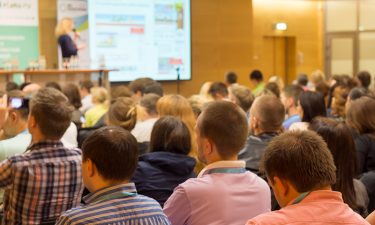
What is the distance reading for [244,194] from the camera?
2.58m

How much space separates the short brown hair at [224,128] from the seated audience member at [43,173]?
2.38 ft

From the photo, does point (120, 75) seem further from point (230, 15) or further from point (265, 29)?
point (265, 29)

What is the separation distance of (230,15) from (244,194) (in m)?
11.4

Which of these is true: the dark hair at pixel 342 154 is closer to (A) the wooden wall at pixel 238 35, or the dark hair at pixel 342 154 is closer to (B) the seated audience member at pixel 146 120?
(B) the seated audience member at pixel 146 120

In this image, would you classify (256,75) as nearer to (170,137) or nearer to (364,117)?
(364,117)

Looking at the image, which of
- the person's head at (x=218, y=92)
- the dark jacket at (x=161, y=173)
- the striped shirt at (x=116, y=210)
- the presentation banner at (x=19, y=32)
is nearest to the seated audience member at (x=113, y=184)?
the striped shirt at (x=116, y=210)

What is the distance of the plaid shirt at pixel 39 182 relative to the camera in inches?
108

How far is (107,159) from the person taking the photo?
2.16 metres

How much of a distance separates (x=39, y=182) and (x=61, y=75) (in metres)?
6.20

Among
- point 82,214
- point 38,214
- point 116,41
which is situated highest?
point 116,41

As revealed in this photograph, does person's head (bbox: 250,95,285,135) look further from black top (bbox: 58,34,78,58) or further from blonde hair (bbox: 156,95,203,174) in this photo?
black top (bbox: 58,34,78,58)

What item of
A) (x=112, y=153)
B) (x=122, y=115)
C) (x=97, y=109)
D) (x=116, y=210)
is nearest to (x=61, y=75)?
(x=97, y=109)

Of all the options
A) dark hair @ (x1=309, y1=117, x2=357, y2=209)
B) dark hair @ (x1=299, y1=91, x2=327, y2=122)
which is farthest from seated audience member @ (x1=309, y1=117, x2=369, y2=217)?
dark hair @ (x1=299, y1=91, x2=327, y2=122)

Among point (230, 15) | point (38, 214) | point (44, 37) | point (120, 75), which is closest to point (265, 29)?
point (230, 15)
